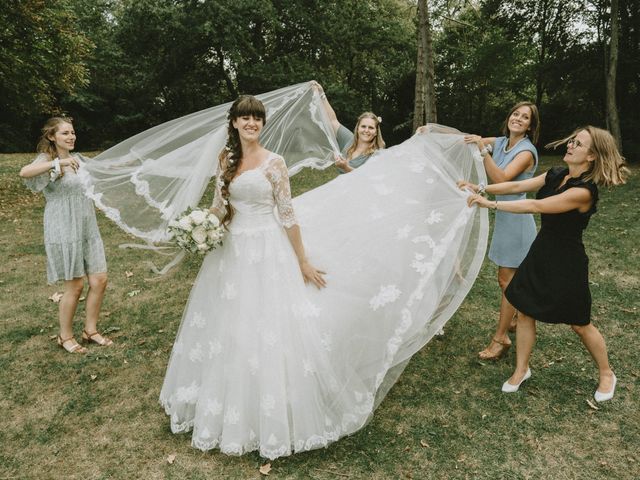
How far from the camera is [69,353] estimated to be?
5230 mm

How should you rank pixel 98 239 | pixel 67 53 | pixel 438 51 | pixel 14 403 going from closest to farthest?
pixel 14 403 → pixel 98 239 → pixel 67 53 → pixel 438 51

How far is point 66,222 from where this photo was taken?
4871 millimetres

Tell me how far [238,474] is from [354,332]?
1.35 metres

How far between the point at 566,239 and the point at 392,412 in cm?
211

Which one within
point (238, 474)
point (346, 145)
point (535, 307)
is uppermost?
point (346, 145)

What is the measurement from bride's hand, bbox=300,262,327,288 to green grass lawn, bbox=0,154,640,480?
1.29 m

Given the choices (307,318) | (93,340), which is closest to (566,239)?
(307,318)

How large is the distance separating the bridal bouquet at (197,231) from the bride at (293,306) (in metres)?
0.26

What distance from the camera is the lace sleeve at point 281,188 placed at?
354 centimetres

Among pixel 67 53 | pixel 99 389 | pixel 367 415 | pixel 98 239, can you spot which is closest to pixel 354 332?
pixel 367 415

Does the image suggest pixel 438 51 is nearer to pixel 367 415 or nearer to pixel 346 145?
pixel 346 145

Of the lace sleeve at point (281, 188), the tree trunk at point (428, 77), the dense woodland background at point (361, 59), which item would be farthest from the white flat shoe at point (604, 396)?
the dense woodland background at point (361, 59)

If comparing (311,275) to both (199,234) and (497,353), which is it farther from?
(497,353)

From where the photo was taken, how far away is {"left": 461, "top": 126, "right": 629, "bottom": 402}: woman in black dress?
3664mm
